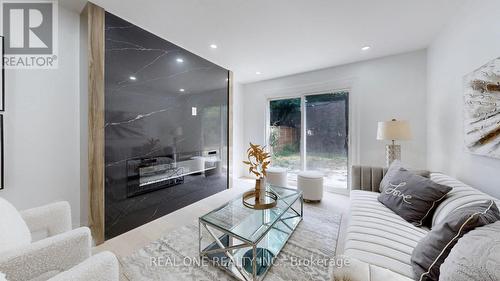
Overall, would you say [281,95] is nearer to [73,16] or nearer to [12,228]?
[73,16]

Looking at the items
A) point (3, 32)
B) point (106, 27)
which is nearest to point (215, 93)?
point (106, 27)

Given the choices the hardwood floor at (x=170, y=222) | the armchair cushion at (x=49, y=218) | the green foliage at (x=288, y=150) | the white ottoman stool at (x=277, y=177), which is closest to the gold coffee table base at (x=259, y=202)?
the hardwood floor at (x=170, y=222)

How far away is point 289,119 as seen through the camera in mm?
4086

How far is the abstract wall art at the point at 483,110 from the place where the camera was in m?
1.36

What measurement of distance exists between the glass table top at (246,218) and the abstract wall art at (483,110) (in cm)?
165

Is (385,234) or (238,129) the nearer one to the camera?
(385,234)

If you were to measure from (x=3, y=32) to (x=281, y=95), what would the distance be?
380 cm

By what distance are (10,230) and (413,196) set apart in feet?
8.88

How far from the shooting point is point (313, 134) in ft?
12.4

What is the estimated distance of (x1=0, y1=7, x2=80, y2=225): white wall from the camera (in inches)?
65.4

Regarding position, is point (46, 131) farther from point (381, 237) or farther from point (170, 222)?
point (381, 237)

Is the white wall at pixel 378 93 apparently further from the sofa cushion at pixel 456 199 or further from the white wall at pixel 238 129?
the sofa cushion at pixel 456 199

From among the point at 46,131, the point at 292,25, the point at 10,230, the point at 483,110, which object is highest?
the point at 292,25

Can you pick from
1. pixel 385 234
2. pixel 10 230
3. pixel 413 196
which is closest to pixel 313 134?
pixel 413 196
